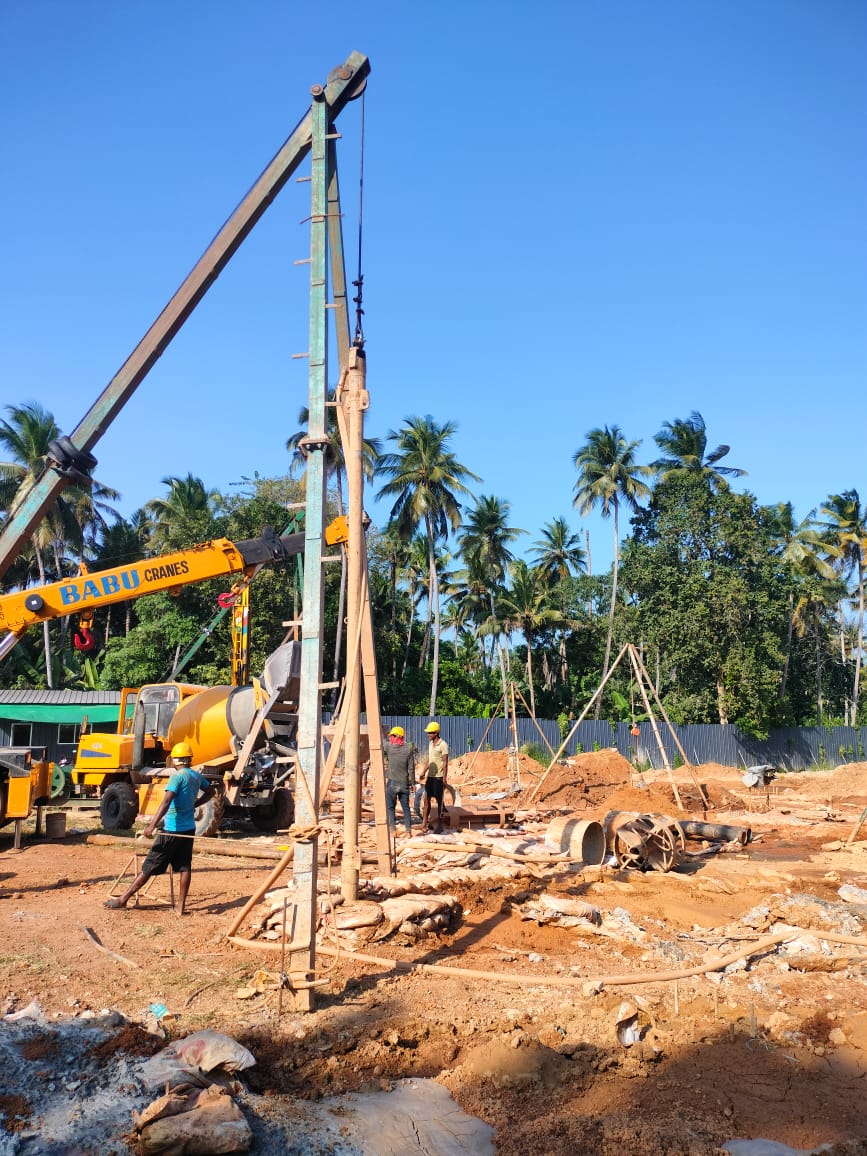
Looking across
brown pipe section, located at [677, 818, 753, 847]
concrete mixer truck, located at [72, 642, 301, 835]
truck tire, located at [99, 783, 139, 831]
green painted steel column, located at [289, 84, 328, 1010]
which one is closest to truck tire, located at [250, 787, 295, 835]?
concrete mixer truck, located at [72, 642, 301, 835]

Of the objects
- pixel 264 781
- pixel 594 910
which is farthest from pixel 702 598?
pixel 594 910

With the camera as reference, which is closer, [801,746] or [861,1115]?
[861,1115]

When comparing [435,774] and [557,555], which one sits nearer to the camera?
[435,774]

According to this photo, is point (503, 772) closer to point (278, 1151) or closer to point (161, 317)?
point (161, 317)

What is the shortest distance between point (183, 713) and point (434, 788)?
14.8ft

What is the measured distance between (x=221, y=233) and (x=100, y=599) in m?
5.88

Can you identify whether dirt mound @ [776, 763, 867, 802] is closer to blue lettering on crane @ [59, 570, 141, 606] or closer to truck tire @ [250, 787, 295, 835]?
truck tire @ [250, 787, 295, 835]

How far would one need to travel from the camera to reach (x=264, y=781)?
14164 millimetres

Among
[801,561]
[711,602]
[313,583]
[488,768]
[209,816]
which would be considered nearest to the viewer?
[313,583]

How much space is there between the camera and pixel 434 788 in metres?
14.0

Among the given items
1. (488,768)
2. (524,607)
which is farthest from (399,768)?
(524,607)

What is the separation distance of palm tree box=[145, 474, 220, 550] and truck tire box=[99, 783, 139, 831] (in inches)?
865

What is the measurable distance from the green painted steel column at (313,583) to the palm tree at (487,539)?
37310 mm

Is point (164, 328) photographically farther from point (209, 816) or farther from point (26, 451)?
point (26, 451)
